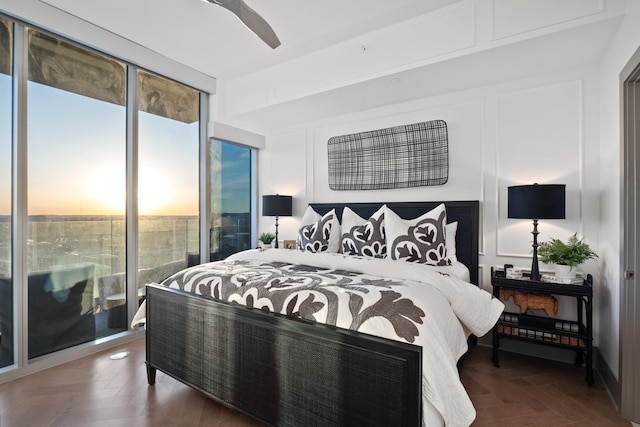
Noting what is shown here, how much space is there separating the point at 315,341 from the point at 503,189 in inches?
98.0

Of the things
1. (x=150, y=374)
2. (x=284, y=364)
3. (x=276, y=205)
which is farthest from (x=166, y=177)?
(x=284, y=364)

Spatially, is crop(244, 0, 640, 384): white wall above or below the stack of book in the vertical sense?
above

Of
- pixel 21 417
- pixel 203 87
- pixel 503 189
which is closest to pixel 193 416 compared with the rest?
pixel 21 417

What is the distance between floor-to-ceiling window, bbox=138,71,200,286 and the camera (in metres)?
3.46

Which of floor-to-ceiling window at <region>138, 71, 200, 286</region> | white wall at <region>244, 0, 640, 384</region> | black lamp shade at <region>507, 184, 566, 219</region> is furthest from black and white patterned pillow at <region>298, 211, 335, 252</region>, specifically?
black lamp shade at <region>507, 184, 566, 219</region>

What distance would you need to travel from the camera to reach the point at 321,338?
1559 mm

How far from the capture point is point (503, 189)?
3066mm

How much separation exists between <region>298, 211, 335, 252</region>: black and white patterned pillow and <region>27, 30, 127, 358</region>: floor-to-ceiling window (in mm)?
1887

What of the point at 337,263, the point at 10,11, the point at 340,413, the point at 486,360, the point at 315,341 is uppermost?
the point at 10,11

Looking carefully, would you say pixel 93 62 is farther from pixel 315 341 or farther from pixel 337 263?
pixel 315 341

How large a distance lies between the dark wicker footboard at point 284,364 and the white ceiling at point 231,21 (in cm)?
234

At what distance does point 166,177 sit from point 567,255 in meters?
3.98

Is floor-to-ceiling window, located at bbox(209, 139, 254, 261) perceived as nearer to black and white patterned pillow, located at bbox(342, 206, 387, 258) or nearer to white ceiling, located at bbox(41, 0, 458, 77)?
white ceiling, located at bbox(41, 0, 458, 77)

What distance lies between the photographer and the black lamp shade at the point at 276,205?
424 centimetres
